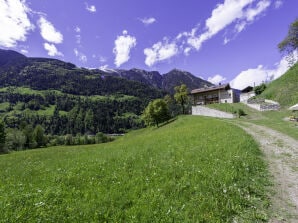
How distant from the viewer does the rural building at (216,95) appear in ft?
274

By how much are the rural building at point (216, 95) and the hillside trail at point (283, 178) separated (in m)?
70.1

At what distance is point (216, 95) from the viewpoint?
8800 cm

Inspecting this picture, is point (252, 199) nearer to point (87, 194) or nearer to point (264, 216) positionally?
point (264, 216)

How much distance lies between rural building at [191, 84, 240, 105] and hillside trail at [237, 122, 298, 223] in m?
70.1

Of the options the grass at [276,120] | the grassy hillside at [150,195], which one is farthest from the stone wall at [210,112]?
the grassy hillside at [150,195]

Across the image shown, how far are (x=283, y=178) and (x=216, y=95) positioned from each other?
8293cm

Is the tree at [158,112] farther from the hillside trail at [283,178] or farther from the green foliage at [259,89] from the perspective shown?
the hillside trail at [283,178]

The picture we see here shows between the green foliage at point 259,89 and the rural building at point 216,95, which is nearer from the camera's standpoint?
the green foliage at point 259,89

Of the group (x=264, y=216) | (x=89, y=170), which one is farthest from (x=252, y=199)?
(x=89, y=170)

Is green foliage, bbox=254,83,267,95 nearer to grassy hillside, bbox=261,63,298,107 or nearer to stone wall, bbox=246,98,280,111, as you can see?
grassy hillside, bbox=261,63,298,107

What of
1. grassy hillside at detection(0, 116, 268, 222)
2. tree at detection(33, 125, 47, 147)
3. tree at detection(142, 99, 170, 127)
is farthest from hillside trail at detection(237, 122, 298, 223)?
tree at detection(33, 125, 47, 147)

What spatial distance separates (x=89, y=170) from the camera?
445 inches

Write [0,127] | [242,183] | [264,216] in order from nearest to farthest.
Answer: [264,216], [242,183], [0,127]

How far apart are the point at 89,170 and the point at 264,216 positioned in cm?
889
